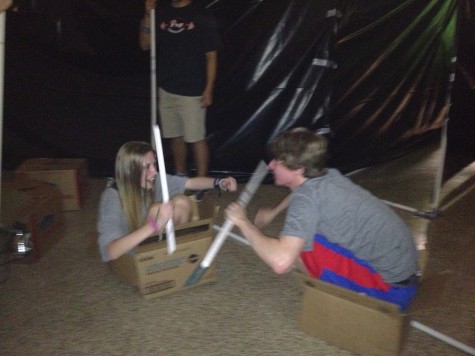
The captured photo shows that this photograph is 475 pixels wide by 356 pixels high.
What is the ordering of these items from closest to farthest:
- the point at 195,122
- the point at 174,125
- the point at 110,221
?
1. the point at 110,221
2. the point at 195,122
3. the point at 174,125

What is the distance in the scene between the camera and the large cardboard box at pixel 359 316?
1611mm

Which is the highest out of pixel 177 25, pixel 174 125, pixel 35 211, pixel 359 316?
pixel 177 25

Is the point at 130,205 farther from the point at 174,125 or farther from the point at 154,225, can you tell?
the point at 174,125

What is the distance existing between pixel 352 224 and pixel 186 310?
791 millimetres

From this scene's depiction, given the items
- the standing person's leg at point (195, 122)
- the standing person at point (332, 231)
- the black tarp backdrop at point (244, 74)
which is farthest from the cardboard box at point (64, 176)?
the standing person at point (332, 231)

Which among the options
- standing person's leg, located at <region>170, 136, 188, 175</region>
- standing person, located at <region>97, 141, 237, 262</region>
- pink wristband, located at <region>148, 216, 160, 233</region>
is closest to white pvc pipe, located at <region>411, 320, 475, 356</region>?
standing person, located at <region>97, 141, 237, 262</region>

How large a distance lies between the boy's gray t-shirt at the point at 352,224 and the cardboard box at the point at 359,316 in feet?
0.38

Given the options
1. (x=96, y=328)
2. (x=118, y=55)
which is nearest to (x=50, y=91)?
(x=118, y=55)

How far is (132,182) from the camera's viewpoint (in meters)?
1.99

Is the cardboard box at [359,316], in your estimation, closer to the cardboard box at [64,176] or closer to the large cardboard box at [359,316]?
the large cardboard box at [359,316]

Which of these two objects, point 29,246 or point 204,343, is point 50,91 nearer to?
point 29,246

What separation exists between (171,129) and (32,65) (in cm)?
116

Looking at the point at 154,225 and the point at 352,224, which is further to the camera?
the point at 154,225

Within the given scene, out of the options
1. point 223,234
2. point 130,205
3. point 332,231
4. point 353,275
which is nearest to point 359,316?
point 353,275
